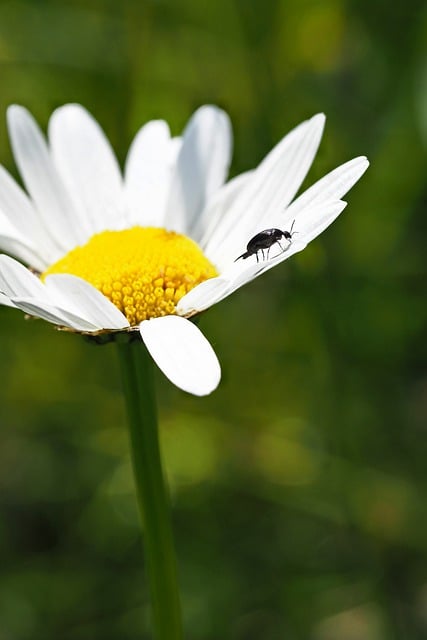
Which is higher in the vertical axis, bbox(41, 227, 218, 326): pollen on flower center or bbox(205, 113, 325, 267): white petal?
bbox(205, 113, 325, 267): white petal

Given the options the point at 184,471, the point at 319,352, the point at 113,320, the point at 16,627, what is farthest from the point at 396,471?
→ the point at 113,320

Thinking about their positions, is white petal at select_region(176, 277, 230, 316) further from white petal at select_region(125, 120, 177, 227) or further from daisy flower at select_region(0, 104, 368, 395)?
white petal at select_region(125, 120, 177, 227)

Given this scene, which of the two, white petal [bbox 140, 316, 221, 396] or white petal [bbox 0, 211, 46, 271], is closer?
white petal [bbox 140, 316, 221, 396]

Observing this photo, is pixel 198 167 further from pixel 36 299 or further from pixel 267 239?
pixel 36 299

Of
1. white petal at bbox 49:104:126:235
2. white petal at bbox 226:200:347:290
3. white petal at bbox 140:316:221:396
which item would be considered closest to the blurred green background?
white petal at bbox 49:104:126:235

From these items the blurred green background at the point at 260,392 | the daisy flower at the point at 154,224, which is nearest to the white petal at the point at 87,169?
the daisy flower at the point at 154,224

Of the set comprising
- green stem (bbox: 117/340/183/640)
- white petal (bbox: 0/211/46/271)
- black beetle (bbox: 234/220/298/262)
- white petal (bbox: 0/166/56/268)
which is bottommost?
green stem (bbox: 117/340/183/640)

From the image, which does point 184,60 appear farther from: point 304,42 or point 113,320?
point 113,320

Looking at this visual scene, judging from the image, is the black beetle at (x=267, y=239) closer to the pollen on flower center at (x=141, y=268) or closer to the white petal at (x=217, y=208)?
the pollen on flower center at (x=141, y=268)
